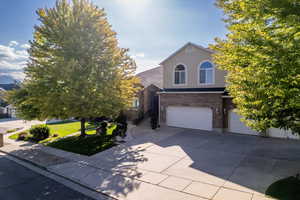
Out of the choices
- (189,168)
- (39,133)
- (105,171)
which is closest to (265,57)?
(189,168)

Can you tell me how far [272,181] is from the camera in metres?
6.36

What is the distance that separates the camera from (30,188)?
663 cm

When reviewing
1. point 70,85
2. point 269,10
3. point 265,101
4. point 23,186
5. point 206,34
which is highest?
point 206,34

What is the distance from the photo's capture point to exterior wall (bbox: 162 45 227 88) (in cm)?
1489

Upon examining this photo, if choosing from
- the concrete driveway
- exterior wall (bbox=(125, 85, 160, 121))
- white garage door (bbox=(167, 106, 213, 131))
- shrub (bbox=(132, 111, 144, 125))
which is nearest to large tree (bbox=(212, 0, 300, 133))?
the concrete driveway

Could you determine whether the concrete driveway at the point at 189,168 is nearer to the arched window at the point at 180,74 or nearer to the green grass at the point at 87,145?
the green grass at the point at 87,145

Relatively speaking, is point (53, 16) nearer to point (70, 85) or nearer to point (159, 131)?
point (70, 85)

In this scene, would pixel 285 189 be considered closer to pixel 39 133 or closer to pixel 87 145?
pixel 87 145

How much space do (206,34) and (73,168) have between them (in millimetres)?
11169

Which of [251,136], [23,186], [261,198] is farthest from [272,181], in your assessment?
[23,186]

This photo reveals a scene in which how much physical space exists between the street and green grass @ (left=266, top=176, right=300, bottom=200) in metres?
5.67

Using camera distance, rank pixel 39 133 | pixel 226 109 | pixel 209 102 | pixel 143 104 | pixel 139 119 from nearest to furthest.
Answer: pixel 226 109 < pixel 209 102 < pixel 39 133 < pixel 139 119 < pixel 143 104

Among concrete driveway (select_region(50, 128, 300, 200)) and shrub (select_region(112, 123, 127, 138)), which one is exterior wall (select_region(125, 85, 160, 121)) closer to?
shrub (select_region(112, 123, 127, 138))

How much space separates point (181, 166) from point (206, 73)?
9481mm
